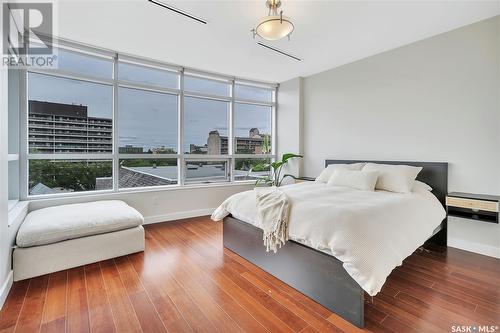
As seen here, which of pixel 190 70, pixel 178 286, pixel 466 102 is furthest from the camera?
pixel 190 70

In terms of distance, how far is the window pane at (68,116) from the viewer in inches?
126

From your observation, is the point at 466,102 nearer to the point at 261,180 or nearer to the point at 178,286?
the point at 261,180

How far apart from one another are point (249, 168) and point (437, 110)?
11.3 feet

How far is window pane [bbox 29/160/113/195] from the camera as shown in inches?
127

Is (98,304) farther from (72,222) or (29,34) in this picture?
(29,34)

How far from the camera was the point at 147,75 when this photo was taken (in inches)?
160

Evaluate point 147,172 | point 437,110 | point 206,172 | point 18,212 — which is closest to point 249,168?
point 206,172

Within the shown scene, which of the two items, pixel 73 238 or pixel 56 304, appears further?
pixel 73 238

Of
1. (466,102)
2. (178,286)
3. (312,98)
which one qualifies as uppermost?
(312,98)

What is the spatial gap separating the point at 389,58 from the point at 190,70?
11.1 feet

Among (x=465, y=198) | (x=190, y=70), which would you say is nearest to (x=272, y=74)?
(x=190, y=70)

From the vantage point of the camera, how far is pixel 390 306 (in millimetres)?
1834

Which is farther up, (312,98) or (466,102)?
(312,98)

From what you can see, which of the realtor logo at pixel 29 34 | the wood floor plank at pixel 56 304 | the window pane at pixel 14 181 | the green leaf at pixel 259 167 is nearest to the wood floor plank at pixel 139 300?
the wood floor plank at pixel 56 304
